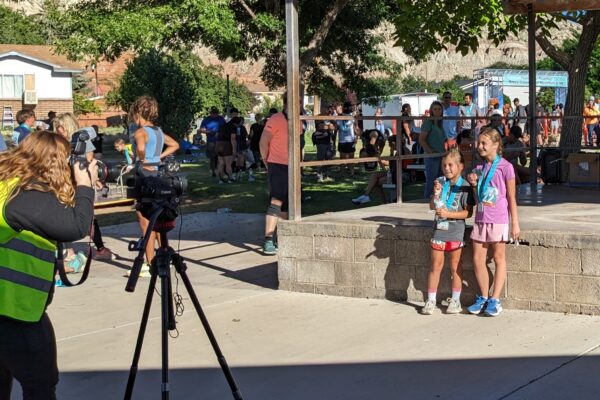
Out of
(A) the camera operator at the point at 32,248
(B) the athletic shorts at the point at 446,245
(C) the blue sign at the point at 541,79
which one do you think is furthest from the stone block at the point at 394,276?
(C) the blue sign at the point at 541,79

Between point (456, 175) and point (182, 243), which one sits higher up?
point (456, 175)

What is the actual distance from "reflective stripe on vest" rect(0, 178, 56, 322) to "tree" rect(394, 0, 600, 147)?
1073 cm

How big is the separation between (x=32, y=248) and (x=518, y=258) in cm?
432

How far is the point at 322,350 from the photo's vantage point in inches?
261

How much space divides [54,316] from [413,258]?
3.10 meters

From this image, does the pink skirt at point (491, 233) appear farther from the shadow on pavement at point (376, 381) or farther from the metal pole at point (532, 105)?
the metal pole at point (532, 105)

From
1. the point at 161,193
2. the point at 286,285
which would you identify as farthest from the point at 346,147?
the point at 161,193

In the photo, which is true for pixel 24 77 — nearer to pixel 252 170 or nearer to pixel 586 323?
pixel 252 170

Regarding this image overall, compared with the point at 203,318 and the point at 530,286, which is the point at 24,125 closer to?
the point at 530,286

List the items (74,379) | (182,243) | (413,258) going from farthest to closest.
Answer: (182,243) < (413,258) < (74,379)

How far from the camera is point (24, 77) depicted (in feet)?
172

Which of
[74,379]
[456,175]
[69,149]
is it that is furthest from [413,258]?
[69,149]

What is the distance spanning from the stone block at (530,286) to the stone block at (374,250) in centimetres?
107

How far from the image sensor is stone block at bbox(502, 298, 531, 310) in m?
7.41
